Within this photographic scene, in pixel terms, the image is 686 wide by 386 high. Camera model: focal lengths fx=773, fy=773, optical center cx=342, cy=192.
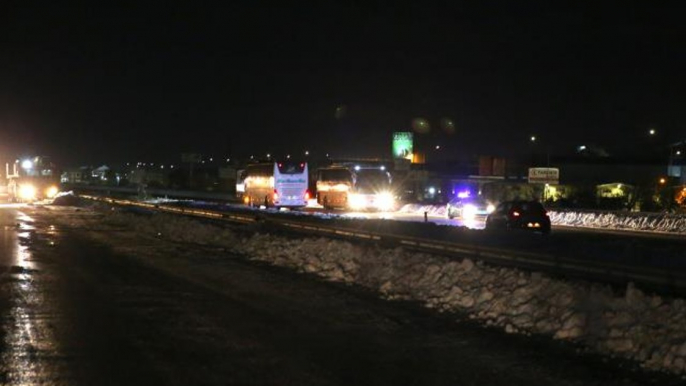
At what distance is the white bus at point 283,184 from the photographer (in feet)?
173

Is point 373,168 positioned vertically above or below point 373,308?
above

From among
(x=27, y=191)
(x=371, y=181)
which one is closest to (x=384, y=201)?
(x=371, y=181)

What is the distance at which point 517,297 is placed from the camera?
12.8 m

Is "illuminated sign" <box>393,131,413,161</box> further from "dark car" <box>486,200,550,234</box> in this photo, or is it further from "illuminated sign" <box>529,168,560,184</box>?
"dark car" <box>486,200,550,234</box>

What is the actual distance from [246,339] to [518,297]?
4681mm

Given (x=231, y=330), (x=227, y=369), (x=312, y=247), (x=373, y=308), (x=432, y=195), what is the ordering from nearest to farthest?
(x=227, y=369)
(x=231, y=330)
(x=373, y=308)
(x=312, y=247)
(x=432, y=195)

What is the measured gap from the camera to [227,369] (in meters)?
9.11

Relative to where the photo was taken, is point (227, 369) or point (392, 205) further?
point (392, 205)

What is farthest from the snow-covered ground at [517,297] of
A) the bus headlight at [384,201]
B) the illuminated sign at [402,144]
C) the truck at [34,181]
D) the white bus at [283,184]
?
the illuminated sign at [402,144]

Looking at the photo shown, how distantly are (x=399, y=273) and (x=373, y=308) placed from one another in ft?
10.1

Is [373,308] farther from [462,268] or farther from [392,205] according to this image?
[392,205]

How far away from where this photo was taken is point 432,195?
7538 cm

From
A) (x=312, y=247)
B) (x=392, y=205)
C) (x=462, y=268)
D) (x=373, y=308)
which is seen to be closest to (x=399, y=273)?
(x=462, y=268)

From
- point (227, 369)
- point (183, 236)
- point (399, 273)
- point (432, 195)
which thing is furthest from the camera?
point (432, 195)
